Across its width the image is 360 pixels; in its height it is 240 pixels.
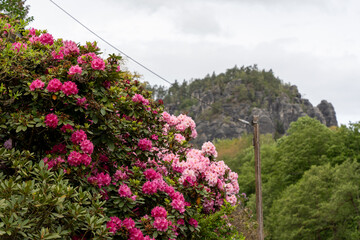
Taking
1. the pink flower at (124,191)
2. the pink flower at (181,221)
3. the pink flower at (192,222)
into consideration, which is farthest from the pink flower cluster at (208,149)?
the pink flower at (124,191)

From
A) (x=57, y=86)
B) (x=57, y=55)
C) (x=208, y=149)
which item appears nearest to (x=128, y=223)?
(x=57, y=86)

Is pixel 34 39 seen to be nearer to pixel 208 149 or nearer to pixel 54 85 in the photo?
pixel 54 85

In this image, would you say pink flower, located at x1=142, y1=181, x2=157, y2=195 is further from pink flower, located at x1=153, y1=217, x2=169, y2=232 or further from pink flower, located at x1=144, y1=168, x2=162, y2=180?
pink flower, located at x1=153, y1=217, x2=169, y2=232

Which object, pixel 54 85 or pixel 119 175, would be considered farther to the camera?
pixel 119 175

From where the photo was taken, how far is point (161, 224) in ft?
16.6

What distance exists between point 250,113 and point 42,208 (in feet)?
417

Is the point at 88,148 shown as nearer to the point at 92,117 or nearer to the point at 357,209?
the point at 92,117

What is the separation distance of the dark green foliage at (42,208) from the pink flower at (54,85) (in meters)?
0.72

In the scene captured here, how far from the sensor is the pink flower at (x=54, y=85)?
4.74 m

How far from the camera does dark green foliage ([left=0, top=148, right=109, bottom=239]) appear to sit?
384cm

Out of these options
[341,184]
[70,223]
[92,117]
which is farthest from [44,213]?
[341,184]

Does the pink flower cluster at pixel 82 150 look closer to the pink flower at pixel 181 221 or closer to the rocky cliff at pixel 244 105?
the pink flower at pixel 181 221

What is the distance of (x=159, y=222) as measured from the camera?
5055 mm

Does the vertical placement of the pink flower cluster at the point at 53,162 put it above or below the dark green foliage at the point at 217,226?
above
